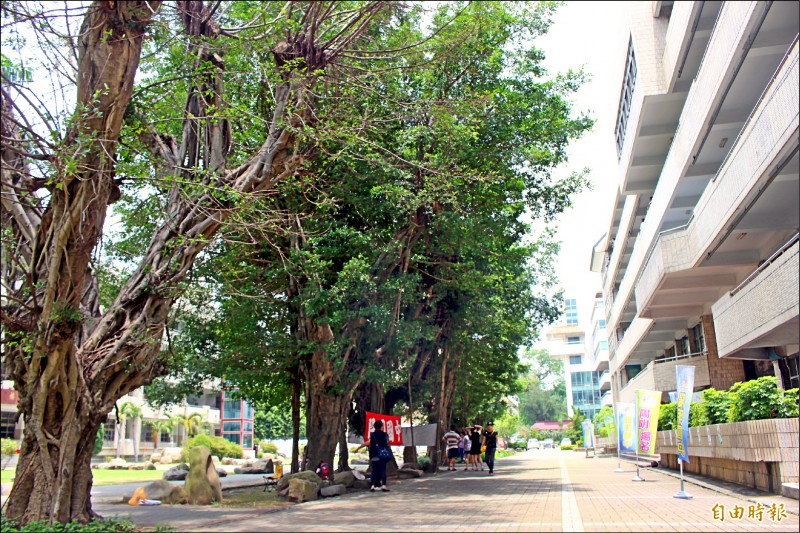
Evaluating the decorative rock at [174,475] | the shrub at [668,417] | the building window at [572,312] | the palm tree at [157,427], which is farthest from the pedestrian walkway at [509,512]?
the building window at [572,312]

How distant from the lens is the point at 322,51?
1184 centimetres

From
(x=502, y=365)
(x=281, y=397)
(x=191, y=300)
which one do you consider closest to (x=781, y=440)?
(x=191, y=300)

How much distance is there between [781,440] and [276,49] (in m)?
10.6

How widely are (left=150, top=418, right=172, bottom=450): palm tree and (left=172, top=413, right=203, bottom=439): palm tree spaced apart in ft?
1.94

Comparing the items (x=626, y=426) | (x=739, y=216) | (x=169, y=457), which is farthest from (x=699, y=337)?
(x=169, y=457)

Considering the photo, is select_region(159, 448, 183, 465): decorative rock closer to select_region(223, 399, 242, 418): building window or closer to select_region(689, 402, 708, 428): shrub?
select_region(223, 399, 242, 418): building window

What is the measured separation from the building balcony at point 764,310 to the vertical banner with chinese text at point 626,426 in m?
2.97

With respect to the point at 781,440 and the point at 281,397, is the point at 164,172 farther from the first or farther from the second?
the point at 281,397

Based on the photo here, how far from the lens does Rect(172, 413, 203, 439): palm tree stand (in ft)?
194

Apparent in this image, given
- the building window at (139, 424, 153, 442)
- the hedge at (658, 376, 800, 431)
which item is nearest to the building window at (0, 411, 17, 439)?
the building window at (139, 424, 153, 442)

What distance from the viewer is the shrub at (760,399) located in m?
12.0

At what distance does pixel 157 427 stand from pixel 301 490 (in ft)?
162

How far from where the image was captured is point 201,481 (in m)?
13.7

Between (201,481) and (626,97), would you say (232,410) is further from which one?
(201,481)
